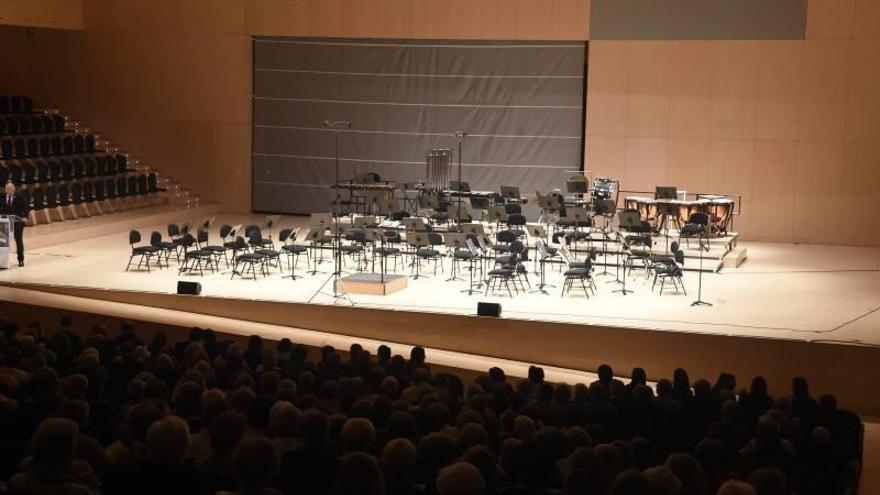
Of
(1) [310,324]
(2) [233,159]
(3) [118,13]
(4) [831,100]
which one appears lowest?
(1) [310,324]

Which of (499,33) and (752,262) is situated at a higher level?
(499,33)

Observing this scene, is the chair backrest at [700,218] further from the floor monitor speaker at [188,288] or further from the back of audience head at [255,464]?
the back of audience head at [255,464]

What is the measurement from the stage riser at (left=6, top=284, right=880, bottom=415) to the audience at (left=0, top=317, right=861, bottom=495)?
112 inches

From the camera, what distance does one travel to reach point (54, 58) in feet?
81.8

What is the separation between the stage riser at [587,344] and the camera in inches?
420

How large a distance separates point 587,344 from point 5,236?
958 cm

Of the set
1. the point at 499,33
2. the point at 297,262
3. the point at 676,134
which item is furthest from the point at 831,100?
the point at 297,262

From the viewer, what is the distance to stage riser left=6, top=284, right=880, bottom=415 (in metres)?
10.7

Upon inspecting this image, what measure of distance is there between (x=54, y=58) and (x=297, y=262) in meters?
10.5

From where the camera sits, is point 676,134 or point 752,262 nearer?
point 752,262

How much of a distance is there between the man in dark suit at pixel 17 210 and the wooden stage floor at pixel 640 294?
13.1 inches

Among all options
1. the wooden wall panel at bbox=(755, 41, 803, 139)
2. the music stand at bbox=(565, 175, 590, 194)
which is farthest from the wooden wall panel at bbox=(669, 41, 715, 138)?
the music stand at bbox=(565, 175, 590, 194)

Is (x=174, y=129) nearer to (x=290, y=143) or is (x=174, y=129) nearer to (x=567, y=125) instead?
(x=290, y=143)

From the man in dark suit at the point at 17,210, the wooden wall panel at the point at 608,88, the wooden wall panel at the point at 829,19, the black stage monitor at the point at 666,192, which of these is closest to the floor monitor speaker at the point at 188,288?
the man in dark suit at the point at 17,210
